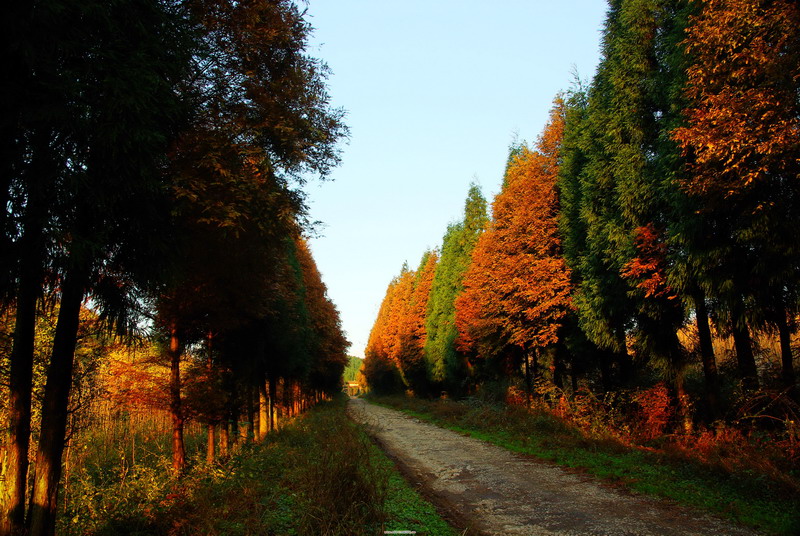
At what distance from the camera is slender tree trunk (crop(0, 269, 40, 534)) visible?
17.4 feet

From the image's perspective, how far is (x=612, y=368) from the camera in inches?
697

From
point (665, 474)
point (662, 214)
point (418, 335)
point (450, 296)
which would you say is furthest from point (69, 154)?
point (418, 335)

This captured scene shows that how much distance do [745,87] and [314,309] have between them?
28.4 metres

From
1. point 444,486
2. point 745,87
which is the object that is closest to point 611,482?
point 444,486

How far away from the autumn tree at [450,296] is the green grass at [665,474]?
52.3 feet

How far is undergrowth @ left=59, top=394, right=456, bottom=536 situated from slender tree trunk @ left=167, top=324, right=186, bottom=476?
2879 millimetres

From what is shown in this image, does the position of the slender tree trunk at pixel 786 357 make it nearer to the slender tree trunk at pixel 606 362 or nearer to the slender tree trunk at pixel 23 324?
the slender tree trunk at pixel 606 362

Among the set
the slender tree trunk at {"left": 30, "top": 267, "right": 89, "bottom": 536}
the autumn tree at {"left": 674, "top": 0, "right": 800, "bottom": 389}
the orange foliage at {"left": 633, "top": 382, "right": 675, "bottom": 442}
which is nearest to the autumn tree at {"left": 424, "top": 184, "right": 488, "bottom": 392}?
the orange foliage at {"left": 633, "top": 382, "right": 675, "bottom": 442}

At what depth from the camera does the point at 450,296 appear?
3506 centimetres

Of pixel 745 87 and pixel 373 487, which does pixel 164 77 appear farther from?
pixel 745 87

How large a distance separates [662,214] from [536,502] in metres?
7.95

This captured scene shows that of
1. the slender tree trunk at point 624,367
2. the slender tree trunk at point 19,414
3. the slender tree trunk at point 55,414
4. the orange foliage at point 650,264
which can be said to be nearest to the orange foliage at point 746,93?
the orange foliage at point 650,264

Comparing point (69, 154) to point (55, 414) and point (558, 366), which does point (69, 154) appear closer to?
point (55, 414)

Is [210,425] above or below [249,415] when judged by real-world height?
above
